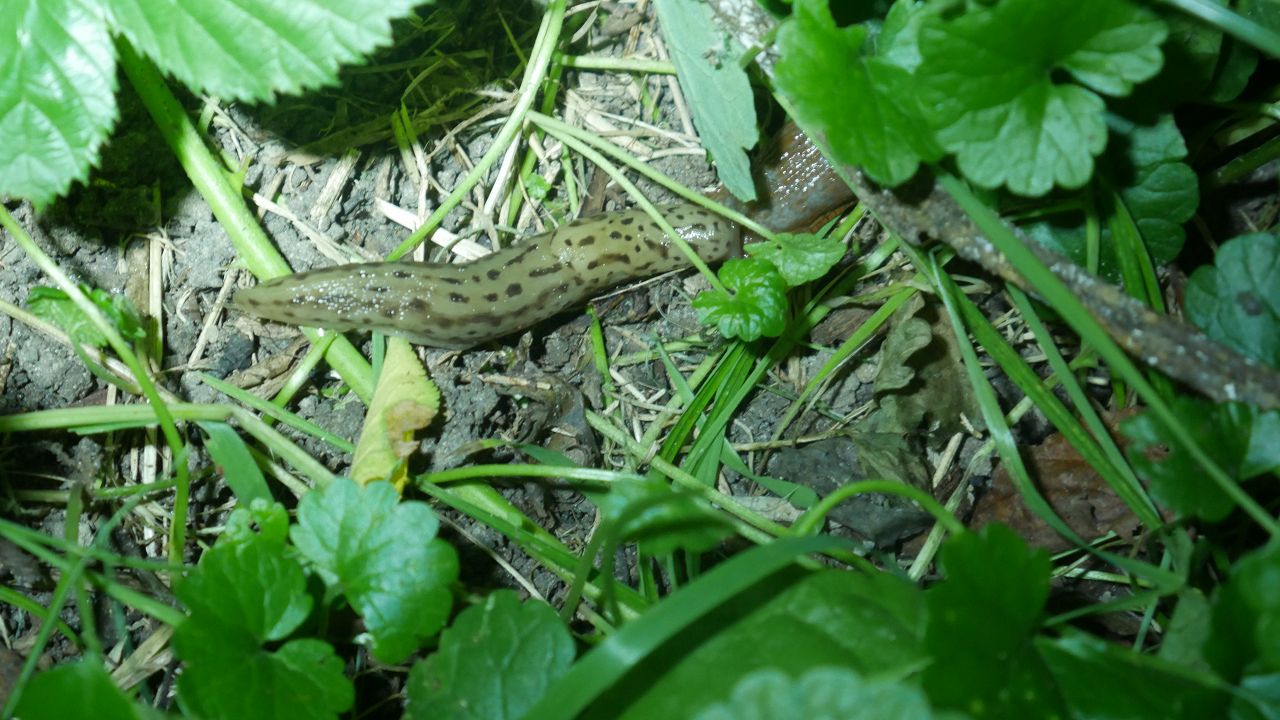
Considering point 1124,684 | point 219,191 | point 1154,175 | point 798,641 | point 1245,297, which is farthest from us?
point 219,191

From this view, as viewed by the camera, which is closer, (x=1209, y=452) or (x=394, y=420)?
(x=1209, y=452)

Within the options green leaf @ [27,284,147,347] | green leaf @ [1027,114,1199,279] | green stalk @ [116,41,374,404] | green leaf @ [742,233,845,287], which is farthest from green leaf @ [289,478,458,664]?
green leaf @ [1027,114,1199,279]

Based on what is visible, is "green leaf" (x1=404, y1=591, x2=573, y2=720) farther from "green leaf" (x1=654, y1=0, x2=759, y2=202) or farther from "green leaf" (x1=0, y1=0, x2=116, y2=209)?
"green leaf" (x1=0, y1=0, x2=116, y2=209)

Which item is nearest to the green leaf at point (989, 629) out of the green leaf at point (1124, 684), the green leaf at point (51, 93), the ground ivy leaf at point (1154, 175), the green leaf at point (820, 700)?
the green leaf at point (1124, 684)

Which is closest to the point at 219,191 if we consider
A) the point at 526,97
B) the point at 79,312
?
the point at 79,312

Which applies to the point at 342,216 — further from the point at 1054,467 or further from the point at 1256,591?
the point at 1256,591

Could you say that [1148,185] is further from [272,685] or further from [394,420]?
[272,685]
